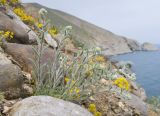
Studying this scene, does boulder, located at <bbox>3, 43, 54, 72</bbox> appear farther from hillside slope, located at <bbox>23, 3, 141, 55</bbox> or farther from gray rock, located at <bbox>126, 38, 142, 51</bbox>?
gray rock, located at <bbox>126, 38, 142, 51</bbox>

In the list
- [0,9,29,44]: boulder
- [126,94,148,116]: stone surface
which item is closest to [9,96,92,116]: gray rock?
[126,94,148,116]: stone surface

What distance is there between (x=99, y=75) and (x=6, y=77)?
1817 millimetres

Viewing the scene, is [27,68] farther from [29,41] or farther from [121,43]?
[121,43]

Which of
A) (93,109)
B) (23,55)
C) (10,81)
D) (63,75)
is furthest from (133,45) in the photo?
(10,81)

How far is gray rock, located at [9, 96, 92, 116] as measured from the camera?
17.1ft

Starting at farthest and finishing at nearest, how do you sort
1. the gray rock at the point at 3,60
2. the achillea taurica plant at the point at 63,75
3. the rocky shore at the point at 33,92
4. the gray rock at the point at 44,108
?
the achillea taurica plant at the point at 63,75 < the gray rock at the point at 3,60 < the rocky shore at the point at 33,92 < the gray rock at the point at 44,108

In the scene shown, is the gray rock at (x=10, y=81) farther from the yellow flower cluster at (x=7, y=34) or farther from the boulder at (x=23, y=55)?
the yellow flower cluster at (x=7, y=34)

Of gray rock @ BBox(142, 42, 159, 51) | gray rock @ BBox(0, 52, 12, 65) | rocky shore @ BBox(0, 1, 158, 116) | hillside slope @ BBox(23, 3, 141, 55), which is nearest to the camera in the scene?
rocky shore @ BBox(0, 1, 158, 116)

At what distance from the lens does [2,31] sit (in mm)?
8164

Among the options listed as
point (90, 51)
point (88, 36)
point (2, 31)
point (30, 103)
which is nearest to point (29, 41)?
point (2, 31)

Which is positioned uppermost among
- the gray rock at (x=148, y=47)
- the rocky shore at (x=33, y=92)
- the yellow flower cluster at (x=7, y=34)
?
the yellow flower cluster at (x=7, y=34)

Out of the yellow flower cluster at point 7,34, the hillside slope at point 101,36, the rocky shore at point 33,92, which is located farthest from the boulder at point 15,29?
the hillside slope at point 101,36

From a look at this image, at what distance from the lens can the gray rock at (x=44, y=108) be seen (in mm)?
5207

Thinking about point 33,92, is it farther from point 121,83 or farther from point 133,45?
point 133,45
